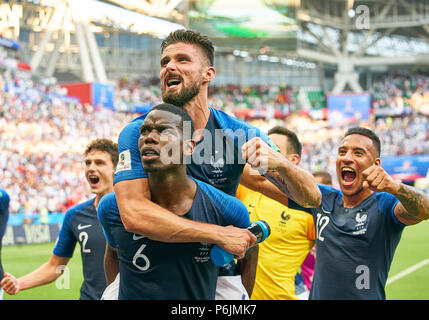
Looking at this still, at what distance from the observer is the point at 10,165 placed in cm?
2005

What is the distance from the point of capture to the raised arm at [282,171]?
2750 millimetres

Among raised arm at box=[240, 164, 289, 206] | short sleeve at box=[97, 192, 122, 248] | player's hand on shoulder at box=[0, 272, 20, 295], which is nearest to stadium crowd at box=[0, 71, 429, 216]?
raised arm at box=[240, 164, 289, 206]

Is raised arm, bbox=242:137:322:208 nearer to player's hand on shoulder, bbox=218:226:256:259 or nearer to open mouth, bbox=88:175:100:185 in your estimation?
player's hand on shoulder, bbox=218:226:256:259

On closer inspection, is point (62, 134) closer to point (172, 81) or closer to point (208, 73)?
point (208, 73)

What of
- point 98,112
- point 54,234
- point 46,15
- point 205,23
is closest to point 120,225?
point 54,234

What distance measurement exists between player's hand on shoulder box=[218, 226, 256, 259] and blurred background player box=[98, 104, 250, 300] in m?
0.13

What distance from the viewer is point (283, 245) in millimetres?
4934

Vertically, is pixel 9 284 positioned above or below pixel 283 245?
below

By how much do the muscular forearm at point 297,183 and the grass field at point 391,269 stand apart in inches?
282

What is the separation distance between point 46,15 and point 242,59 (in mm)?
23449

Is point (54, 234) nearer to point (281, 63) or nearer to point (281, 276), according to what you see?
point (281, 276)

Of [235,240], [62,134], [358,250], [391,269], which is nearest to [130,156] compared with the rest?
[235,240]

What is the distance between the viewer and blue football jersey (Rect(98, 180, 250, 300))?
8.98 ft

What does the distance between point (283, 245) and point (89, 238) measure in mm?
1835
